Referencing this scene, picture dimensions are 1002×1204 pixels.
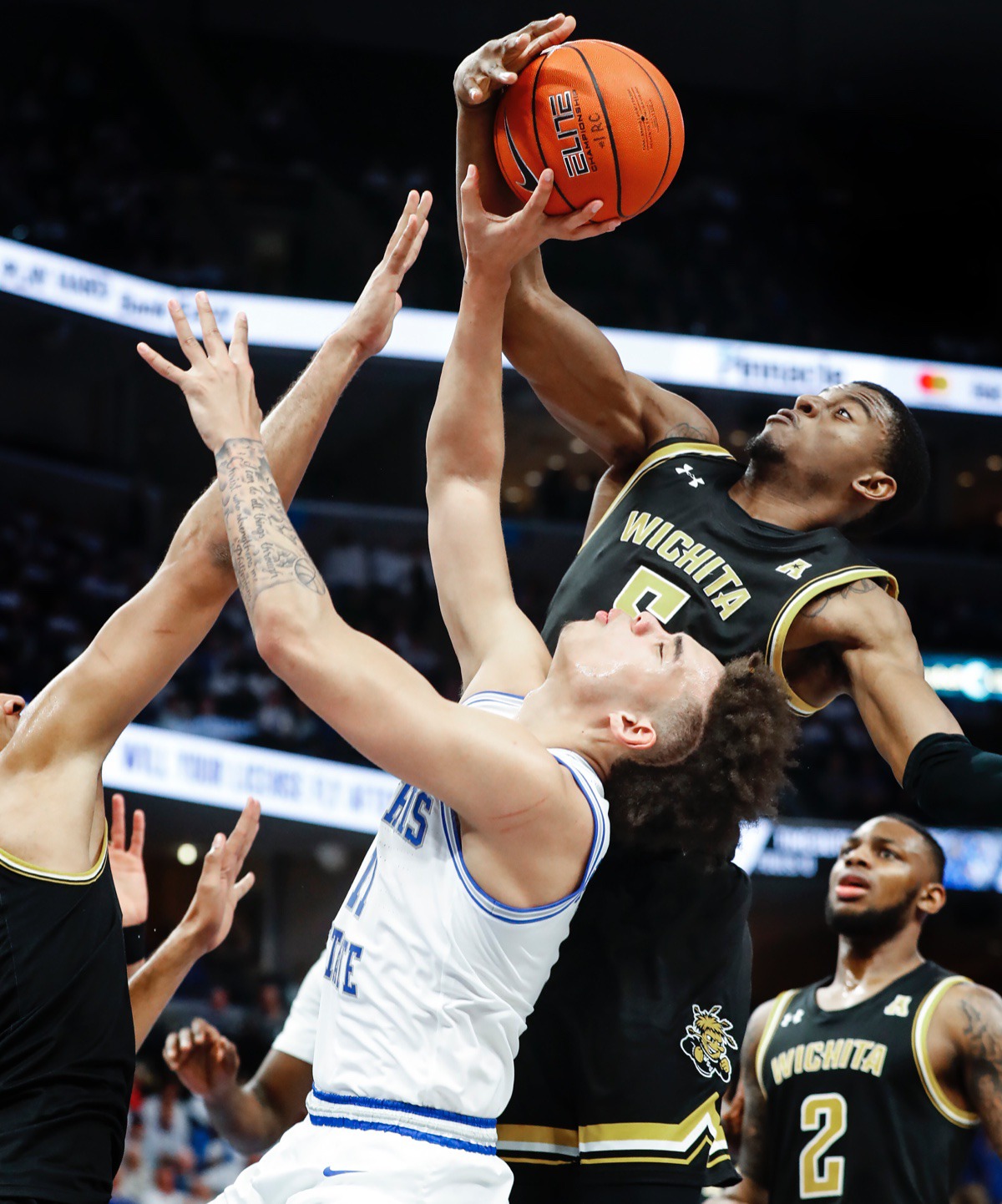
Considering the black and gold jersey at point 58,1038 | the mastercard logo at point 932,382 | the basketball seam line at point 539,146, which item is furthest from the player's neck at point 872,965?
the mastercard logo at point 932,382

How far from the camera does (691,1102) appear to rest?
9.67 feet

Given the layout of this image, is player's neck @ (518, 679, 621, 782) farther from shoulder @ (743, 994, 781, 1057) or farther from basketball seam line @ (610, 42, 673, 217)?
shoulder @ (743, 994, 781, 1057)

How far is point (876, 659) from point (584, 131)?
1304 millimetres

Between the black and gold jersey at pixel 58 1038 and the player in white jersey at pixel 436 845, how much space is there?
0.29 metres

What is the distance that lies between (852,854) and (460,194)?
115 inches

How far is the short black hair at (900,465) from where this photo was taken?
3.48m

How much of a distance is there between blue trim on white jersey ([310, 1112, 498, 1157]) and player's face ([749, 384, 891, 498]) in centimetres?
183

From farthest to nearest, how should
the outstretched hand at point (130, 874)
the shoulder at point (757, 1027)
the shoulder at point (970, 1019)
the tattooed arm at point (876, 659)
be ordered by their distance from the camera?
1. the shoulder at point (757, 1027)
2. the shoulder at point (970, 1019)
3. the outstretched hand at point (130, 874)
4. the tattooed arm at point (876, 659)

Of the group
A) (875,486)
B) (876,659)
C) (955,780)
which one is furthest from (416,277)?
(955,780)

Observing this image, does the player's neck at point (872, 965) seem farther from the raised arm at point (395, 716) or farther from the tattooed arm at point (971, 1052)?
the raised arm at point (395, 716)

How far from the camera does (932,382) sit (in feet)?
58.6

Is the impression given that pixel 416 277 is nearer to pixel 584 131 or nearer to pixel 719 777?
pixel 584 131

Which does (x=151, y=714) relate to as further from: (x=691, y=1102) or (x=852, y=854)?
(x=691, y=1102)

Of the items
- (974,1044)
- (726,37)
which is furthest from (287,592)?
(726,37)
